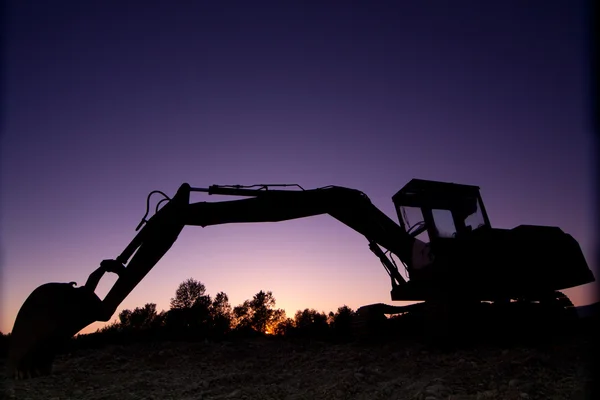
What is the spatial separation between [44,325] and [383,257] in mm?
6246

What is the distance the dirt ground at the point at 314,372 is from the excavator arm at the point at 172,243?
1758mm

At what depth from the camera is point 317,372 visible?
7637 millimetres

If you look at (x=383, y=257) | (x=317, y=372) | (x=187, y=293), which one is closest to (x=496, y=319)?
(x=383, y=257)

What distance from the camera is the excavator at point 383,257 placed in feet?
20.2

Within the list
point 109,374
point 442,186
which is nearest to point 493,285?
point 442,186

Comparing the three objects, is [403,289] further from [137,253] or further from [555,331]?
[137,253]

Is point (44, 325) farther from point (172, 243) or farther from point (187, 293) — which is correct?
point (187, 293)

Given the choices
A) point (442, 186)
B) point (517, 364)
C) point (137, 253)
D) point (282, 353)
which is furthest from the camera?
point (282, 353)

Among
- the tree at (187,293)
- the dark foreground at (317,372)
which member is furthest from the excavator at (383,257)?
the tree at (187,293)

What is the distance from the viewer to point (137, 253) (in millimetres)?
6918

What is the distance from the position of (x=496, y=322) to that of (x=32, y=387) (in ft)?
30.4

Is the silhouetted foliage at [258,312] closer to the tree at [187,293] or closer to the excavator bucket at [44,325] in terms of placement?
the tree at [187,293]

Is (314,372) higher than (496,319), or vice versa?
(496,319)

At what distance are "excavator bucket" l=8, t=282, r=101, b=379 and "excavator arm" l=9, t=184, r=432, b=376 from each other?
13mm
